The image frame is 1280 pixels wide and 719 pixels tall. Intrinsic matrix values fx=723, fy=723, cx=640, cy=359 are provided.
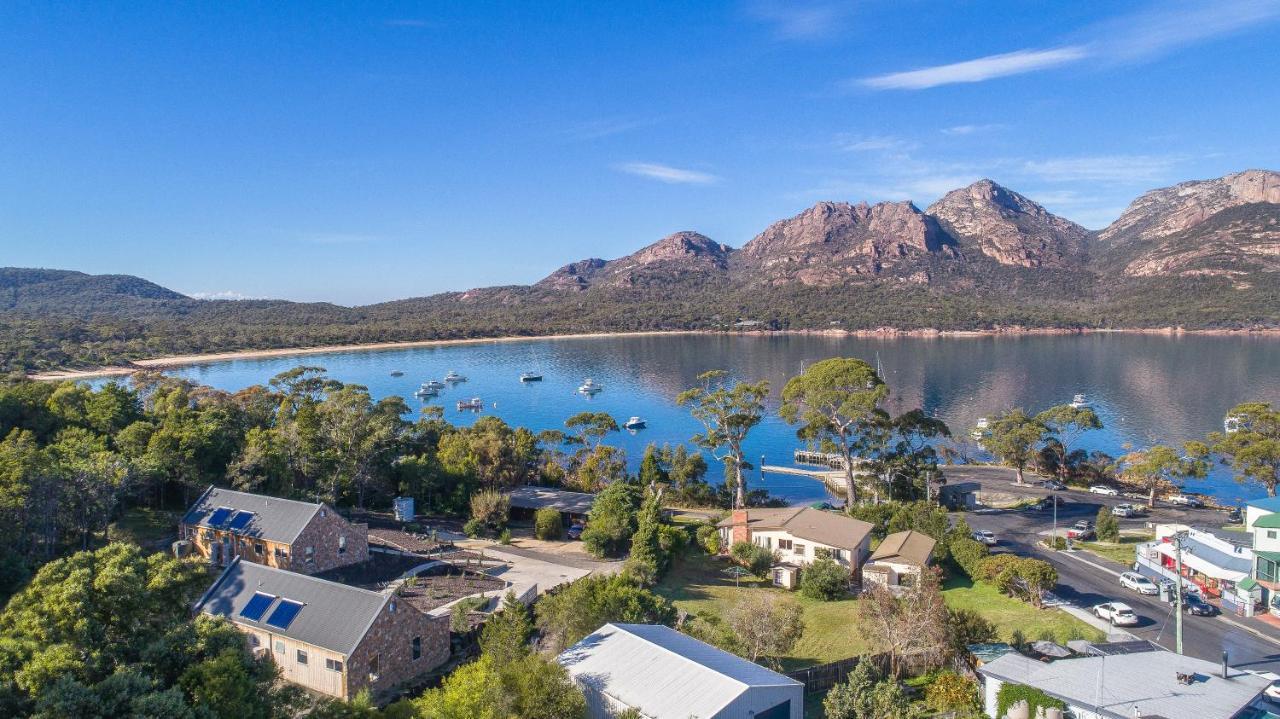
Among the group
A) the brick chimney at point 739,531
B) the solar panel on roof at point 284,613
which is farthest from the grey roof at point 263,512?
the brick chimney at point 739,531

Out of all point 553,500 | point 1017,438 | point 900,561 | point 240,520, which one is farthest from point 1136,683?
point 1017,438

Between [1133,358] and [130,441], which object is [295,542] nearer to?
[130,441]

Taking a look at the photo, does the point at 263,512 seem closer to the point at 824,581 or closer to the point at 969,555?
the point at 824,581

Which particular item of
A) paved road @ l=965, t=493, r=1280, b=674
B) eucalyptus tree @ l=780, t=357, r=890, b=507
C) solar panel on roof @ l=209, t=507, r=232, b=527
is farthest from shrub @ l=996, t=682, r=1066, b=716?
solar panel on roof @ l=209, t=507, r=232, b=527

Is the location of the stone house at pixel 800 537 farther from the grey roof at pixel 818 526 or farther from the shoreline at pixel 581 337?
the shoreline at pixel 581 337

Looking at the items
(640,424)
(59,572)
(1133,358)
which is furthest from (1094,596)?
(1133,358)
